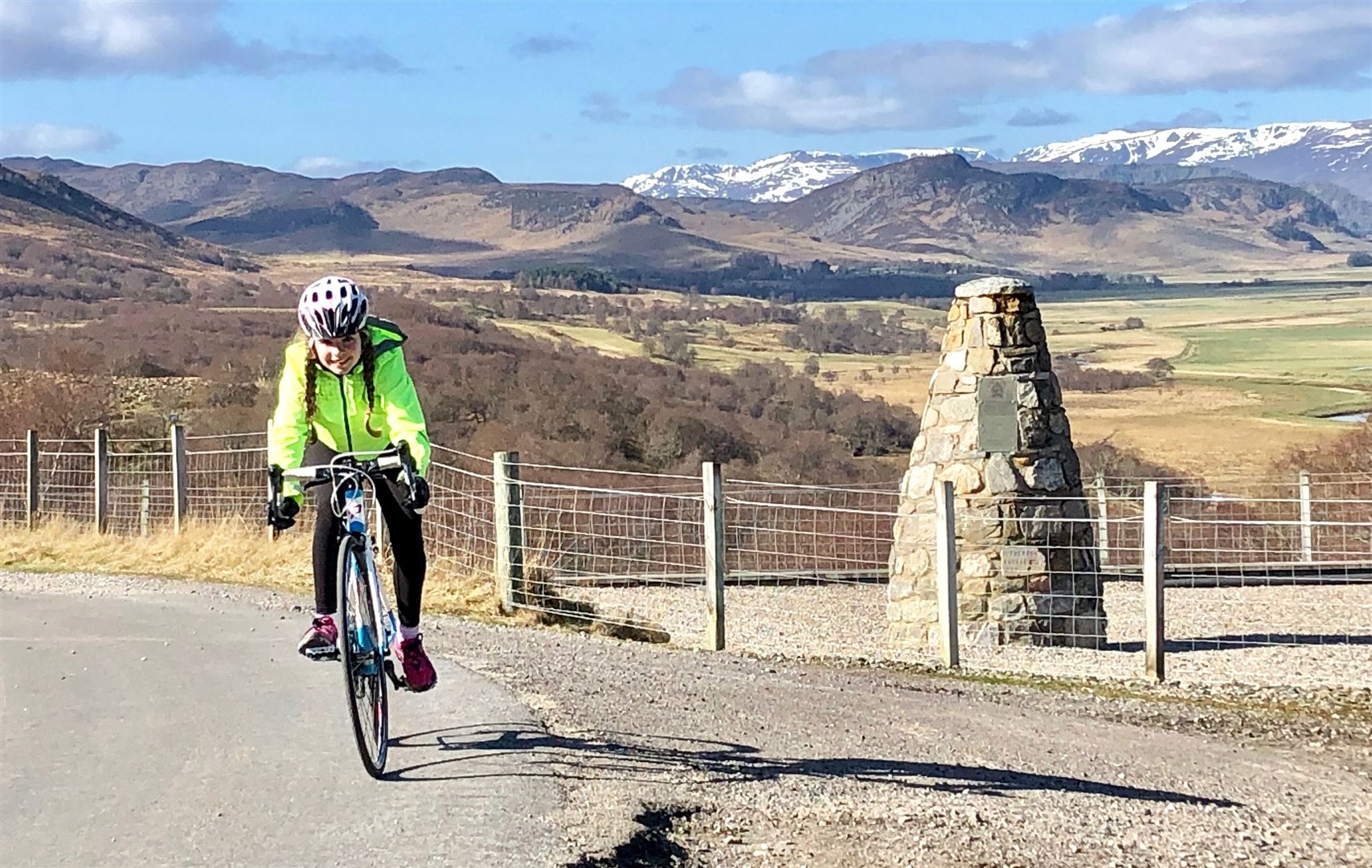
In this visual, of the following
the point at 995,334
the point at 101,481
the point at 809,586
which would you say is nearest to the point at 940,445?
the point at 995,334

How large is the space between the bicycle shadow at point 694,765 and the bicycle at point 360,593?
0.31 meters

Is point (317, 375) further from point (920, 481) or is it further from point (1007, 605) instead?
point (1007, 605)

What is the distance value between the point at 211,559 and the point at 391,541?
31.0ft

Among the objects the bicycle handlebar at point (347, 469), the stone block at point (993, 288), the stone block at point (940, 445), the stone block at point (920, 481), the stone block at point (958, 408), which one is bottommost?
the stone block at point (920, 481)

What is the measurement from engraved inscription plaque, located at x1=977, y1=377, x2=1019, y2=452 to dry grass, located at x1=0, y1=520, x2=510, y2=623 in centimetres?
454

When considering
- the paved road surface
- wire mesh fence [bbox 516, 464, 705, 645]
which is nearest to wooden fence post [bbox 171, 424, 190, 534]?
wire mesh fence [bbox 516, 464, 705, 645]

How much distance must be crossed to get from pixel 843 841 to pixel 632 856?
0.87m

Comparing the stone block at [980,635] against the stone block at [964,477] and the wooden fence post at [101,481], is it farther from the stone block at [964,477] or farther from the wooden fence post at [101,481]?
the wooden fence post at [101,481]

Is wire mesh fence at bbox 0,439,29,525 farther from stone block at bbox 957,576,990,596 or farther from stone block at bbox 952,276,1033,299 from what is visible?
stone block at bbox 952,276,1033,299

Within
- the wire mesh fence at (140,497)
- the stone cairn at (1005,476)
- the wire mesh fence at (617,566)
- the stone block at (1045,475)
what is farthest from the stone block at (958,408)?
the wire mesh fence at (140,497)

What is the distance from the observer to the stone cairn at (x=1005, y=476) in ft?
48.5

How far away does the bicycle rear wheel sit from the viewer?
21.5 ft

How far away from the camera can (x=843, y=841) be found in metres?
6.32

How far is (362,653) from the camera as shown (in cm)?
670
